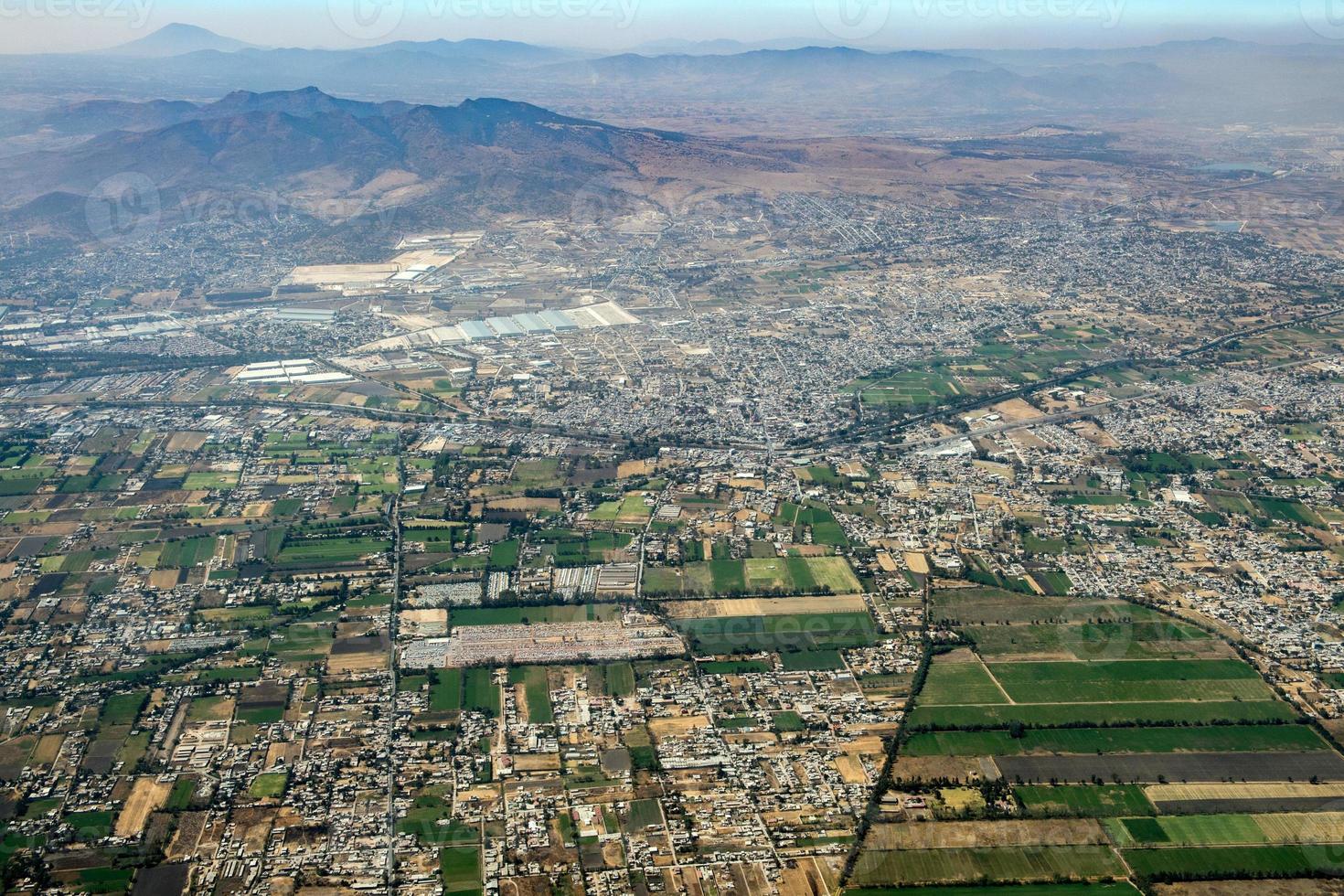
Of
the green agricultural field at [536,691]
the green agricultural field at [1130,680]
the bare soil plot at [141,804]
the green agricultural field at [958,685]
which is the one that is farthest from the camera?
the green agricultural field at [1130,680]

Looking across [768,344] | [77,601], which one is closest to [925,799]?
[77,601]

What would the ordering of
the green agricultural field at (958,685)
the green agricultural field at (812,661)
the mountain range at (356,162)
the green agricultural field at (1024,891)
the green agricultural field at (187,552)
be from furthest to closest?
the mountain range at (356,162), the green agricultural field at (187,552), the green agricultural field at (812,661), the green agricultural field at (958,685), the green agricultural field at (1024,891)

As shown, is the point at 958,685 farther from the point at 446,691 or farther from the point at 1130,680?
the point at 446,691

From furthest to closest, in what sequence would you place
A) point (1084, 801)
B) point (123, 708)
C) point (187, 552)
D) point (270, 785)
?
point (187, 552) → point (123, 708) → point (270, 785) → point (1084, 801)

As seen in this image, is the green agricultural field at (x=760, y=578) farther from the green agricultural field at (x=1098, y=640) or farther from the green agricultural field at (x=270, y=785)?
the green agricultural field at (x=270, y=785)

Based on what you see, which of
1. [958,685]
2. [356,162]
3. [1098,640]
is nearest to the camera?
[958,685]

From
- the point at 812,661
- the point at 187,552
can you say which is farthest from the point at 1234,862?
the point at 187,552

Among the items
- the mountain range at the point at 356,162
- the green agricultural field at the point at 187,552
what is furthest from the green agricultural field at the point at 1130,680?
the mountain range at the point at 356,162

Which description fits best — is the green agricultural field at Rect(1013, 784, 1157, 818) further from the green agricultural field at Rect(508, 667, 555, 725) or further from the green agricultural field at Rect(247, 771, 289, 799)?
the green agricultural field at Rect(247, 771, 289, 799)

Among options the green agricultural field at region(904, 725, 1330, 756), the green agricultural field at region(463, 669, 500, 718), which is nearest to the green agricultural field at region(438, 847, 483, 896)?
the green agricultural field at region(463, 669, 500, 718)
